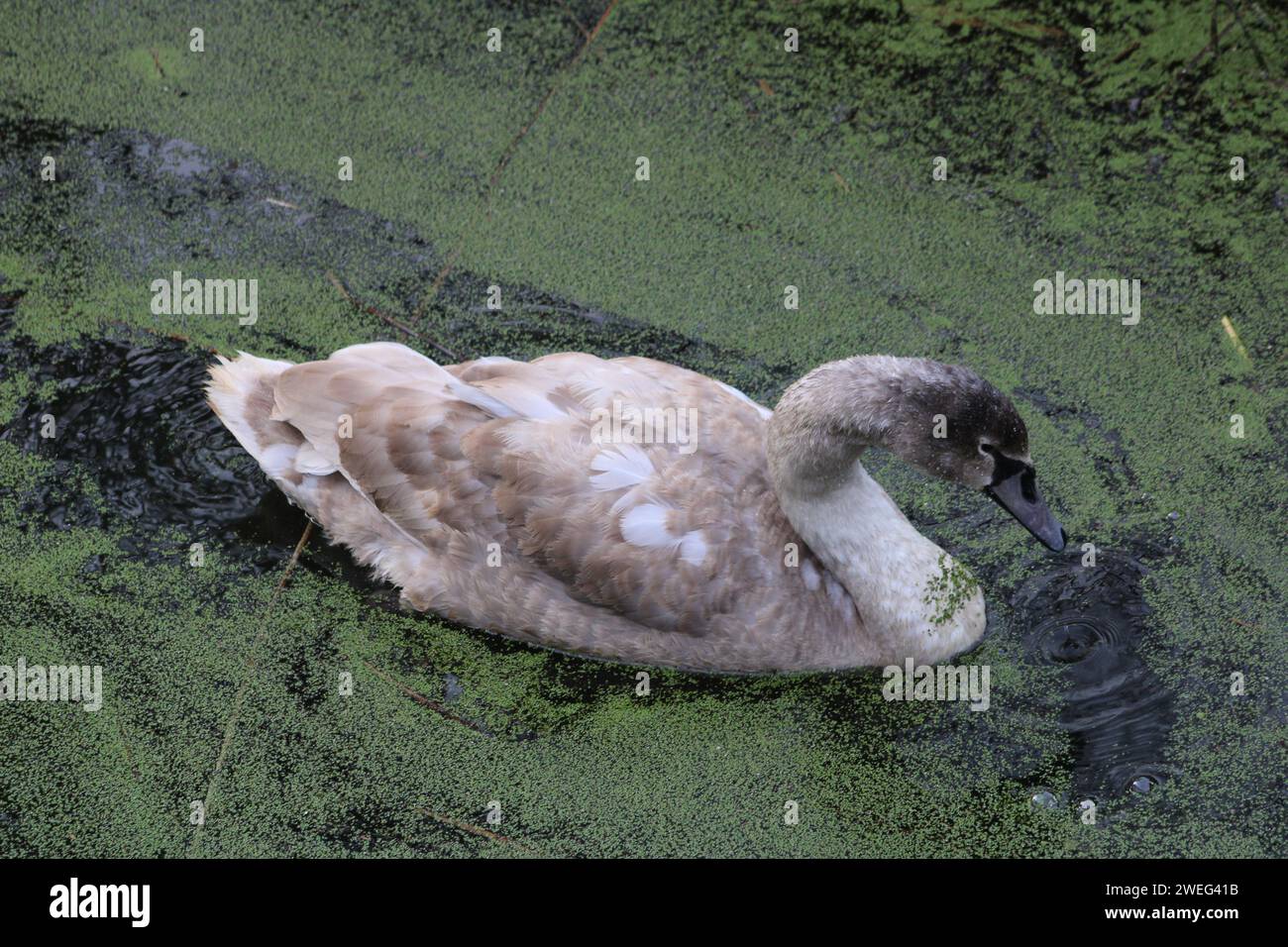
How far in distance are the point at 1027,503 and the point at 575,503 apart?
145 cm

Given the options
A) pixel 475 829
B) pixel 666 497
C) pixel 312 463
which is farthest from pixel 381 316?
pixel 475 829

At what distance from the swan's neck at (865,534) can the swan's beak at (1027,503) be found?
13.1 inches

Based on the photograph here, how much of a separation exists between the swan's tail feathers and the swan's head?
2.10m

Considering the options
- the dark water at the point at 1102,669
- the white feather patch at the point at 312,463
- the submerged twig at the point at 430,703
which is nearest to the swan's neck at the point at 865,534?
the dark water at the point at 1102,669

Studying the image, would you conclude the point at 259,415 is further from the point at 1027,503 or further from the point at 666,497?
the point at 1027,503

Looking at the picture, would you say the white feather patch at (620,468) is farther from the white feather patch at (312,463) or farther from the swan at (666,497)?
the white feather patch at (312,463)

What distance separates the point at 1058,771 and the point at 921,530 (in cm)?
104

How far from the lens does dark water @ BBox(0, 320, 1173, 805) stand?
487cm

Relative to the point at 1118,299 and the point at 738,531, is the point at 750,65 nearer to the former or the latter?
the point at 1118,299

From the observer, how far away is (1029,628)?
5125 millimetres

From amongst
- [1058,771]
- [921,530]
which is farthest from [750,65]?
[1058,771]

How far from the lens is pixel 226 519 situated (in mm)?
5430

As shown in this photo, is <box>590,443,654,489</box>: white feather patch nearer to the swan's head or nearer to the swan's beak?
the swan's head

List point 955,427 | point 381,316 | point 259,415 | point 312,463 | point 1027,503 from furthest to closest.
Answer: point 381,316 < point 259,415 < point 312,463 < point 1027,503 < point 955,427
